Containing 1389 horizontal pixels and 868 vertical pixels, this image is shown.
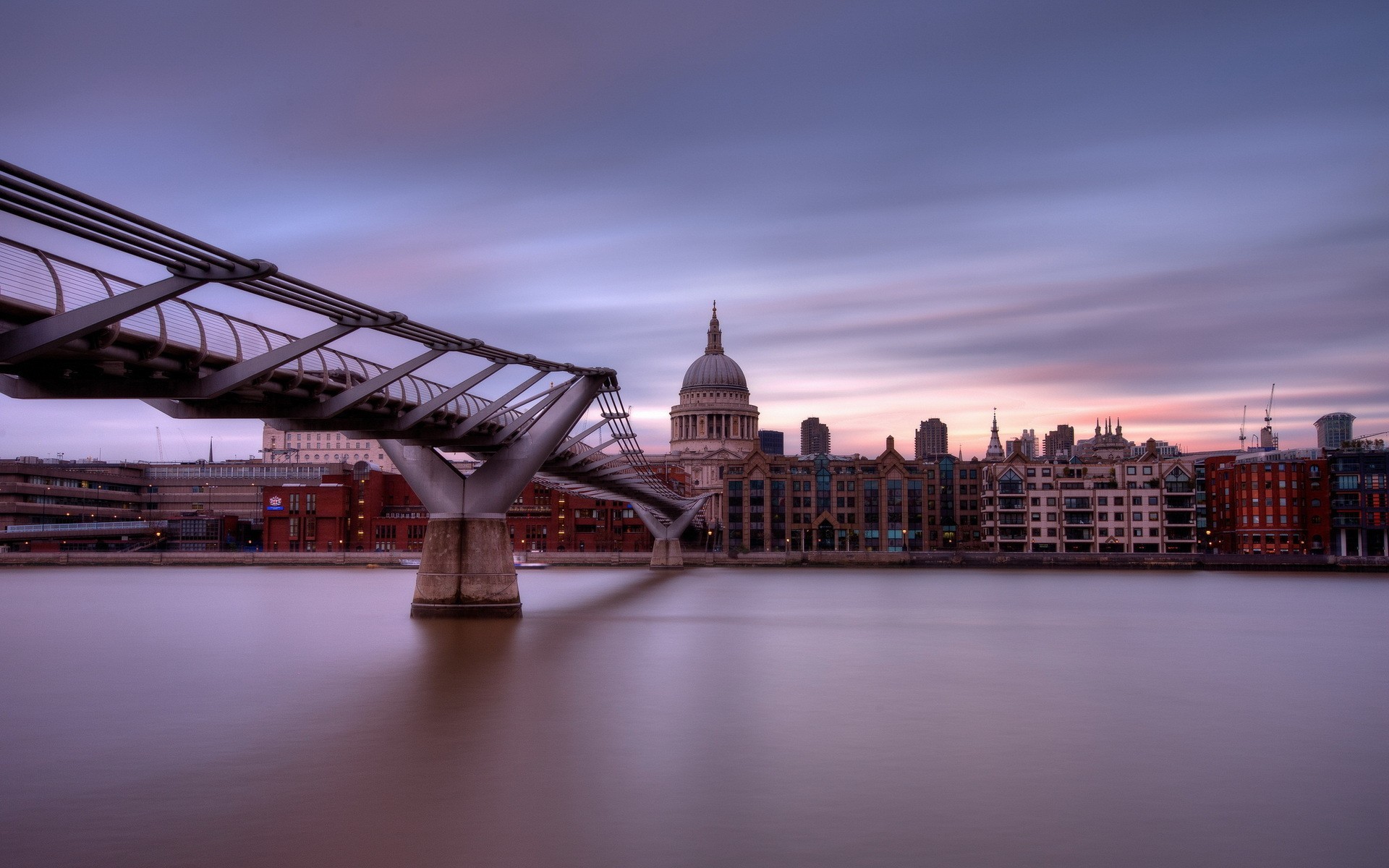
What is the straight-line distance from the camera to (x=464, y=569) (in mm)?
42094

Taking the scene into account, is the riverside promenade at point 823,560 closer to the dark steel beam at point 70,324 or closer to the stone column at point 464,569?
the stone column at point 464,569

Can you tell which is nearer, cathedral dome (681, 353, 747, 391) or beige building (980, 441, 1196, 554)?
beige building (980, 441, 1196, 554)

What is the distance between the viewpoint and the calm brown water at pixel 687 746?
578 inches

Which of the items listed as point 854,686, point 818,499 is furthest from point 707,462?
point 854,686

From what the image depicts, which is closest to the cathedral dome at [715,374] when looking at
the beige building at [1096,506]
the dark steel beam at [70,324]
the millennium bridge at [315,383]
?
the beige building at [1096,506]

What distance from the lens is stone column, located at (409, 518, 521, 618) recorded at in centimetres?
4188

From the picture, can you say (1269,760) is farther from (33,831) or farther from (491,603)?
(491,603)

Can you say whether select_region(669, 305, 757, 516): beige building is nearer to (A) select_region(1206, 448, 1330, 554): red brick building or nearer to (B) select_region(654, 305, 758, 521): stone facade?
(B) select_region(654, 305, 758, 521): stone facade

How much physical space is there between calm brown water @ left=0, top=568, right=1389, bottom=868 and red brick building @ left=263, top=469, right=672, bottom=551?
298ft

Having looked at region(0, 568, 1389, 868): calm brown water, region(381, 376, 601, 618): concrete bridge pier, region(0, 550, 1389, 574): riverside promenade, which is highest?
region(381, 376, 601, 618): concrete bridge pier

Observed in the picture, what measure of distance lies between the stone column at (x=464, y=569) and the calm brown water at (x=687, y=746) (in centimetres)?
129

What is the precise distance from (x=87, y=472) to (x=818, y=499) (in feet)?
280

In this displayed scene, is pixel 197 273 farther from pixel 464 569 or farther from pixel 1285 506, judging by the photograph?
pixel 1285 506

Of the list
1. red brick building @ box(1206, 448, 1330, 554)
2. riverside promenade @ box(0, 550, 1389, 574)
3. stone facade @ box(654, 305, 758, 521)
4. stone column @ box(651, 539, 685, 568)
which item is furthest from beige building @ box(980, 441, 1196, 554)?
stone facade @ box(654, 305, 758, 521)
